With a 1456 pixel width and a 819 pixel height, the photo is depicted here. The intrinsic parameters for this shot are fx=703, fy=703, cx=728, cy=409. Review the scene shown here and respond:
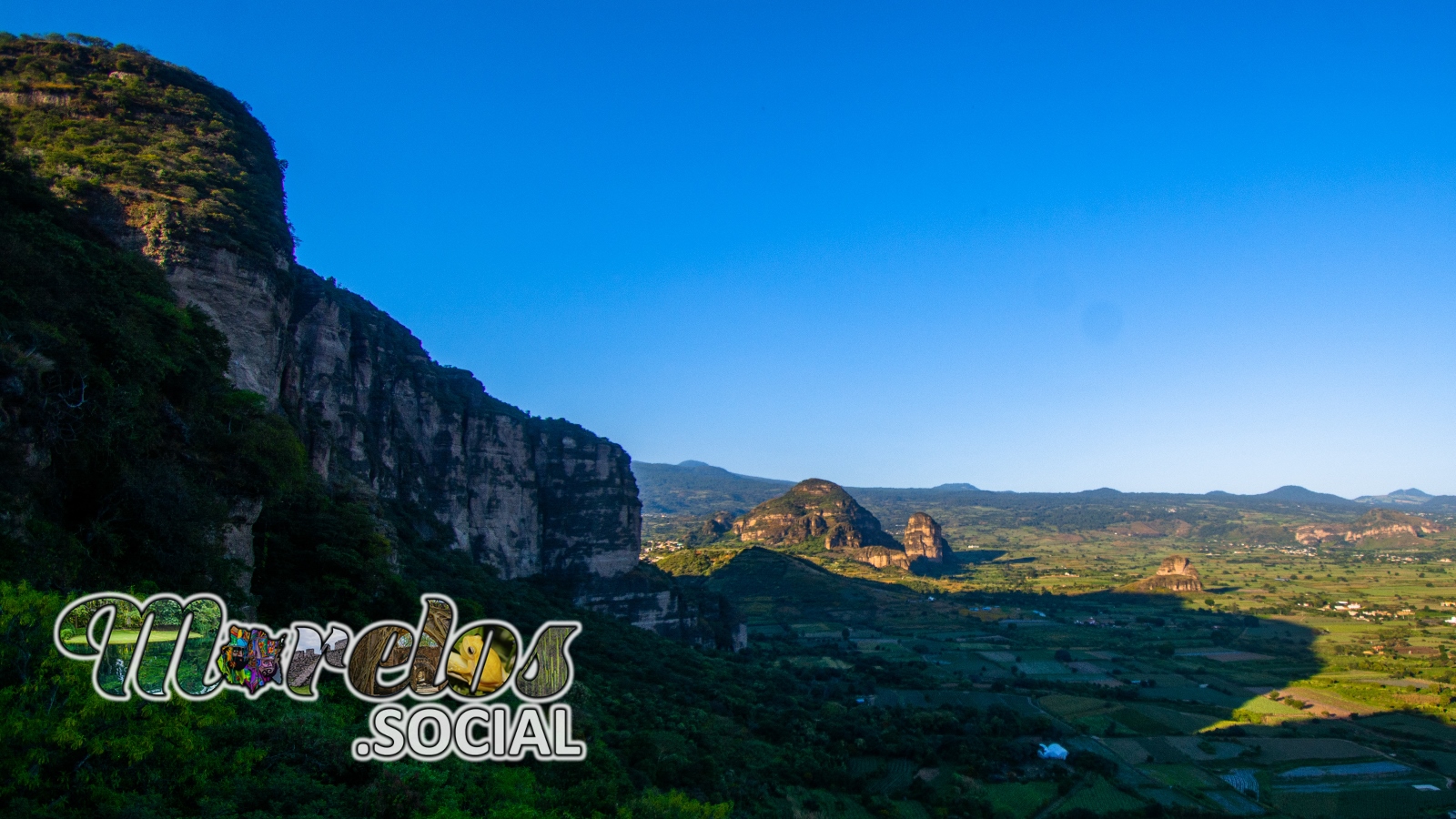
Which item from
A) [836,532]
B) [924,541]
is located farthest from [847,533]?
[924,541]

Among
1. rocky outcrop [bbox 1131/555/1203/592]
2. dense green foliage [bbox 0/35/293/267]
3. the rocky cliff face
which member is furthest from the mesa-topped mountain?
dense green foliage [bbox 0/35/293/267]

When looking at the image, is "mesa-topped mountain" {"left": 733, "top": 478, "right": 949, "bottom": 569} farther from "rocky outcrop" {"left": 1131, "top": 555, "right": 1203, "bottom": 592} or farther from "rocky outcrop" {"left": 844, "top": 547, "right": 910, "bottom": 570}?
"rocky outcrop" {"left": 1131, "top": 555, "right": 1203, "bottom": 592}

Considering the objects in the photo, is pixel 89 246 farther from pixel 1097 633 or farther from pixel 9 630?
pixel 1097 633

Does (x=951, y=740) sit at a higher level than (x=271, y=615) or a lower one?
lower

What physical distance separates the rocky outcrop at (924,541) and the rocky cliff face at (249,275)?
141943 millimetres

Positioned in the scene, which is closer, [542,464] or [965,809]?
[965,809]

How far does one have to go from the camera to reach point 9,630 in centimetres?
1137

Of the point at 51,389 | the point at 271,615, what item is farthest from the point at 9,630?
the point at 271,615

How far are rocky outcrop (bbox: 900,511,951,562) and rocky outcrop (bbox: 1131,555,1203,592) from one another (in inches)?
1849

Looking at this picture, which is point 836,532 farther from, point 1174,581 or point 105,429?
point 105,429

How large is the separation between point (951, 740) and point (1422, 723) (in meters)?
46.3

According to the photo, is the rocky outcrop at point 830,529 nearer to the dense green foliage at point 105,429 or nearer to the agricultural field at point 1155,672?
the agricultural field at point 1155,672

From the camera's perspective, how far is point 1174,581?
511ft

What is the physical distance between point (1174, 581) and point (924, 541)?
57.0 m
